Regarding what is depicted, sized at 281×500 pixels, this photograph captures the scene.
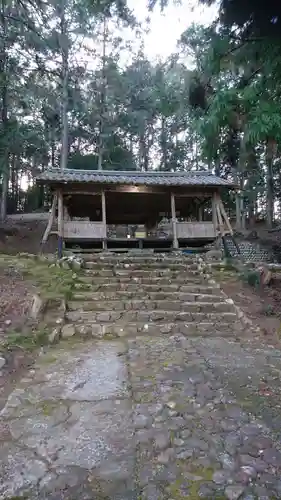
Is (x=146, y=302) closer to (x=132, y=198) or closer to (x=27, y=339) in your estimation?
(x=27, y=339)

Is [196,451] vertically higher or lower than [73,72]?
lower

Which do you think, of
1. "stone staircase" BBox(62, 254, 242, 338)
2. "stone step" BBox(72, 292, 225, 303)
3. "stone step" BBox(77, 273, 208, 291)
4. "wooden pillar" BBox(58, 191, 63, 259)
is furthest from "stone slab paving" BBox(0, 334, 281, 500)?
"wooden pillar" BBox(58, 191, 63, 259)

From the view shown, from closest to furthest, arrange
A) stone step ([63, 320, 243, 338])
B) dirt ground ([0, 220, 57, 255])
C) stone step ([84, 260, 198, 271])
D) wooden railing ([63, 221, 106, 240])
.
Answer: stone step ([63, 320, 243, 338]), stone step ([84, 260, 198, 271]), wooden railing ([63, 221, 106, 240]), dirt ground ([0, 220, 57, 255])

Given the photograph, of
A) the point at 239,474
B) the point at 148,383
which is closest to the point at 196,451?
the point at 239,474

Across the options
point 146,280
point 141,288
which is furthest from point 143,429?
point 146,280

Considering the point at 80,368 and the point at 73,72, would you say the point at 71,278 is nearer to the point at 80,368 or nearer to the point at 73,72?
the point at 80,368

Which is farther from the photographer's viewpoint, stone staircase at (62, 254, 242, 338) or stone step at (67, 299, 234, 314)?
stone step at (67, 299, 234, 314)

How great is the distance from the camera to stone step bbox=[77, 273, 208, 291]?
6793 mm

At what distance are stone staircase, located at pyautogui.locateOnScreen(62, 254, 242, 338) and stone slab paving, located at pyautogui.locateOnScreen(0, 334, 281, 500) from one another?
1.12 metres

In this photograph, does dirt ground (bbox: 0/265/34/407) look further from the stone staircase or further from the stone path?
the stone staircase

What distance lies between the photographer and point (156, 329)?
16.8 ft

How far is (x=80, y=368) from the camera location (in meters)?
3.63

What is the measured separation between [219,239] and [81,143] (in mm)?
19509

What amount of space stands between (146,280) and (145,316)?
155 centimetres
